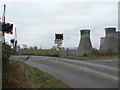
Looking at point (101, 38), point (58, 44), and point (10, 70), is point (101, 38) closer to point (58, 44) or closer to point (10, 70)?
point (58, 44)

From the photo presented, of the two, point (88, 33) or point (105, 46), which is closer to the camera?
point (105, 46)

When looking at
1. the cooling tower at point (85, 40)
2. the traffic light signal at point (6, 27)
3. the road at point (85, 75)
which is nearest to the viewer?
the road at point (85, 75)

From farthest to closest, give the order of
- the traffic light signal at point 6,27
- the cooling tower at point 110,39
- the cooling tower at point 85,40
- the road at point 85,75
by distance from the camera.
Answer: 1. the cooling tower at point 85,40
2. the cooling tower at point 110,39
3. the traffic light signal at point 6,27
4. the road at point 85,75

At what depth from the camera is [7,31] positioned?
1358 cm

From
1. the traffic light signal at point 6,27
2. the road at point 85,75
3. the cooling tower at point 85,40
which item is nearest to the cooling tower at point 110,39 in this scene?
the cooling tower at point 85,40

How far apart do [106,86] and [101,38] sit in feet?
181

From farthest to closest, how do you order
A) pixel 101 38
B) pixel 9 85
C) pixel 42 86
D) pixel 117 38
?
pixel 101 38 → pixel 117 38 → pixel 42 86 → pixel 9 85

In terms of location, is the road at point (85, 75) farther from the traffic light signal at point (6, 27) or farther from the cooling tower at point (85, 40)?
the cooling tower at point (85, 40)

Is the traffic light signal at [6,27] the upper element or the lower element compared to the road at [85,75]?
upper

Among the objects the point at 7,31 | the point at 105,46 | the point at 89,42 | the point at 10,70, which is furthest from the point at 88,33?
the point at 10,70

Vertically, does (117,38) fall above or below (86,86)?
above

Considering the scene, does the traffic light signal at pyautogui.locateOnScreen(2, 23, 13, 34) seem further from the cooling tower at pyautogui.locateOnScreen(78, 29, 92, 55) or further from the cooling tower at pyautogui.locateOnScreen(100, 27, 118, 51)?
the cooling tower at pyautogui.locateOnScreen(78, 29, 92, 55)

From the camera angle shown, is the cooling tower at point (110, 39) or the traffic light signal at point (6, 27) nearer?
the traffic light signal at point (6, 27)

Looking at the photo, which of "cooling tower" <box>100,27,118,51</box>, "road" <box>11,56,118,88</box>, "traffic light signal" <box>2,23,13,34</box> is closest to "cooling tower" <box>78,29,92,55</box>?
"cooling tower" <box>100,27,118,51</box>
